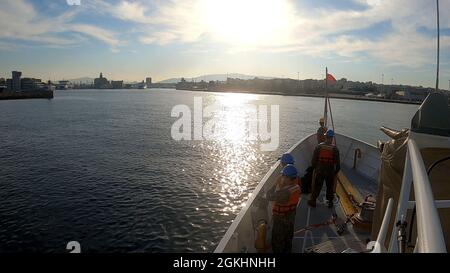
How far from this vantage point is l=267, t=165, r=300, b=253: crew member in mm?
6473

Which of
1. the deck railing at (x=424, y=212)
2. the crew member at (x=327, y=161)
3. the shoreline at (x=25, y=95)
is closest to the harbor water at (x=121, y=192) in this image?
the crew member at (x=327, y=161)

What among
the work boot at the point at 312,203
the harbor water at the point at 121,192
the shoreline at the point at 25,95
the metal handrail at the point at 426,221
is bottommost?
the harbor water at the point at 121,192

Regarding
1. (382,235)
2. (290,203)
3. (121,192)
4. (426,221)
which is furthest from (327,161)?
(121,192)

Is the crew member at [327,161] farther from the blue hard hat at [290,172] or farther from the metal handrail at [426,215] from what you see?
the metal handrail at [426,215]

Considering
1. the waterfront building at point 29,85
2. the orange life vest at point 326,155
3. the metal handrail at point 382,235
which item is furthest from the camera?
the waterfront building at point 29,85

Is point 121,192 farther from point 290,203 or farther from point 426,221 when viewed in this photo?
point 426,221

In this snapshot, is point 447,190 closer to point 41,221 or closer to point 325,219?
point 325,219

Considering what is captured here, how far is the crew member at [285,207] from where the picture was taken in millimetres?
6473

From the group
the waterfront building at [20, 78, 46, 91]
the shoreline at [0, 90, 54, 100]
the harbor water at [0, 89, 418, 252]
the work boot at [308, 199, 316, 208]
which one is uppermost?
the waterfront building at [20, 78, 46, 91]

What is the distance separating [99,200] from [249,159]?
1505 cm

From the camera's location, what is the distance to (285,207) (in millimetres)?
6594

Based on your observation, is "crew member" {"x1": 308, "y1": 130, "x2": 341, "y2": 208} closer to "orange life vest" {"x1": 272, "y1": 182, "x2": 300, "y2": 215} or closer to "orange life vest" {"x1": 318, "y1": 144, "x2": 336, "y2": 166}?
"orange life vest" {"x1": 318, "y1": 144, "x2": 336, "y2": 166}

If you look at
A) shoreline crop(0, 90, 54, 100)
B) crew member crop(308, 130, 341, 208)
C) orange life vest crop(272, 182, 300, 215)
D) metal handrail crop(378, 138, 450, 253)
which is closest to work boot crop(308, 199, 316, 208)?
crew member crop(308, 130, 341, 208)
